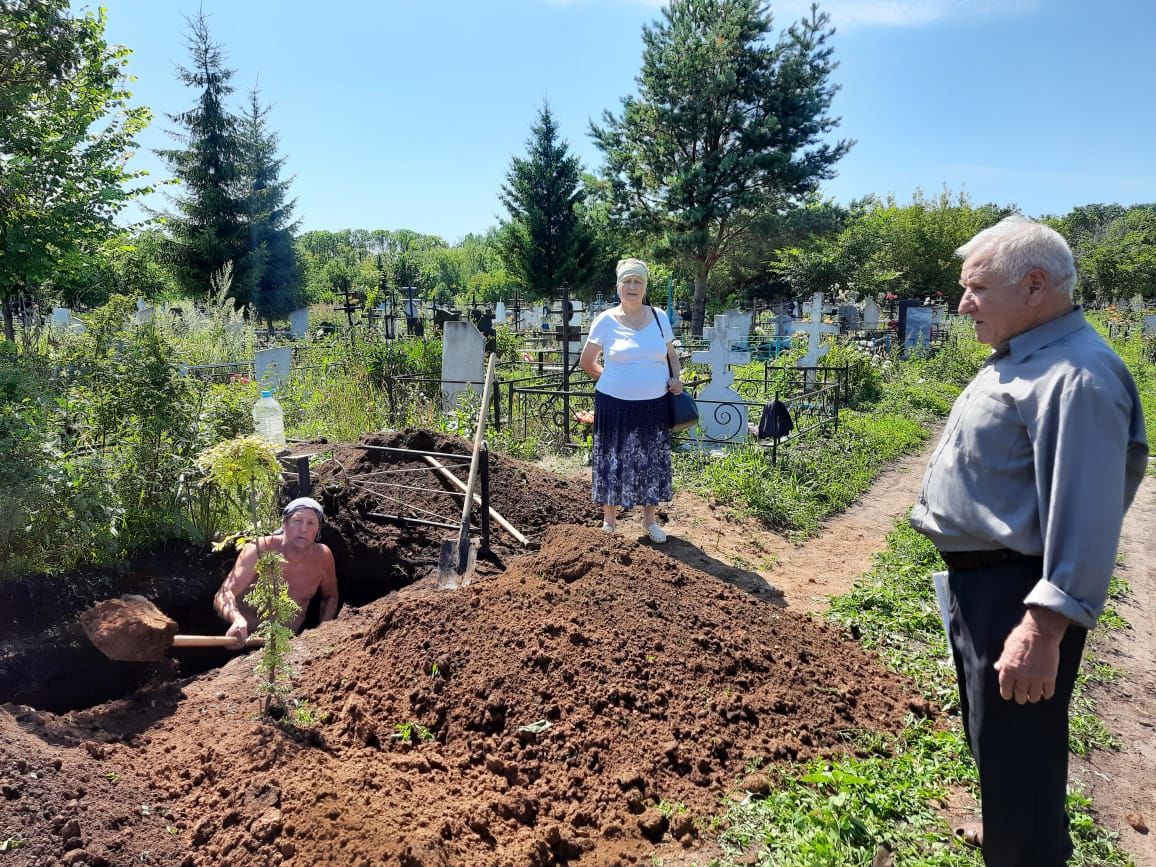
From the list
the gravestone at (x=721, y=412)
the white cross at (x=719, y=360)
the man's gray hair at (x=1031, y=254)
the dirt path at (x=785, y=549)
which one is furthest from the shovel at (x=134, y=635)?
the white cross at (x=719, y=360)

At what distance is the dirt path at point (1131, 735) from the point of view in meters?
2.26

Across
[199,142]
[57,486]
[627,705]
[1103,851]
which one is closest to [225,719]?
[627,705]

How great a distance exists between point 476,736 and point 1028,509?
1.90 meters

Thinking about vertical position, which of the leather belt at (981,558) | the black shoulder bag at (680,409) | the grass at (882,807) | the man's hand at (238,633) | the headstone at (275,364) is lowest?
the grass at (882,807)

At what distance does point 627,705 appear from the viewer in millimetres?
2676

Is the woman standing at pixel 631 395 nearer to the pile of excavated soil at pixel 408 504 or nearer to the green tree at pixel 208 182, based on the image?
the pile of excavated soil at pixel 408 504

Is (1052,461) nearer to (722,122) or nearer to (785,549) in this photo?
(785,549)

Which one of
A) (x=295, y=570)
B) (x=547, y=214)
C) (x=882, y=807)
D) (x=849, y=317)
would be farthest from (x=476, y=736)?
(x=547, y=214)

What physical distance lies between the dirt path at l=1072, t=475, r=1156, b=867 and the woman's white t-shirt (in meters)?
2.71

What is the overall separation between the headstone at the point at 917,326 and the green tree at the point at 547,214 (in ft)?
47.2

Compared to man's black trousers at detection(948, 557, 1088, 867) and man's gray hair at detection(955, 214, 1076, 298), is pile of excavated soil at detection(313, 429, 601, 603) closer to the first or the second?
man's black trousers at detection(948, 557, 1088, 867)

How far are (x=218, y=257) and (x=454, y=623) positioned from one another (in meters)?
23.6

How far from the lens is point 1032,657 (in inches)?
61.4

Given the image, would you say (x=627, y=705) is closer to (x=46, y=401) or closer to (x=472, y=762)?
(x=472, y=762)
